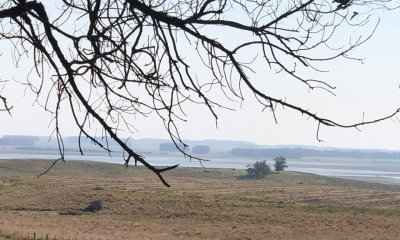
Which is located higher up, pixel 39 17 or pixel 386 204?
pixel 39 17

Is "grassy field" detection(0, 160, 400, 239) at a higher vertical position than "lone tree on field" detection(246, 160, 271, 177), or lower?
lower

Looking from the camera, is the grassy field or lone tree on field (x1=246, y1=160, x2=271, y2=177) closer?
the grassy field

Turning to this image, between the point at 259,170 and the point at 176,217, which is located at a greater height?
the point at 259,170

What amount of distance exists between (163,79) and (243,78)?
1.91 feet

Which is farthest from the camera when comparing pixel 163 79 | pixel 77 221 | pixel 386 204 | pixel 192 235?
pixel 386 204

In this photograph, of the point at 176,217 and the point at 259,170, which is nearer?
the point at 176,217

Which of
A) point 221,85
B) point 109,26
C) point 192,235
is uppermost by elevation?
point 109,26

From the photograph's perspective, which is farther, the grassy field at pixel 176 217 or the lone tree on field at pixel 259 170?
the lone tree on field at pixel 259 170

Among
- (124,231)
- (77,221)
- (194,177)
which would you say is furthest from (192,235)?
(194,177)

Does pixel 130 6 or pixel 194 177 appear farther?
pixel 194 177

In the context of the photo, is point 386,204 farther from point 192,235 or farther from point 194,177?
point 194,177

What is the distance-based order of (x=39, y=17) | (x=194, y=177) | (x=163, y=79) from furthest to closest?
(x=194, y=177)
(x=163, y=79)
(x=39, y=17)

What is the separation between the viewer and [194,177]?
115 meters

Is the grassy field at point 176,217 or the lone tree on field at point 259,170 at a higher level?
the lone tree on field at point 259,170
